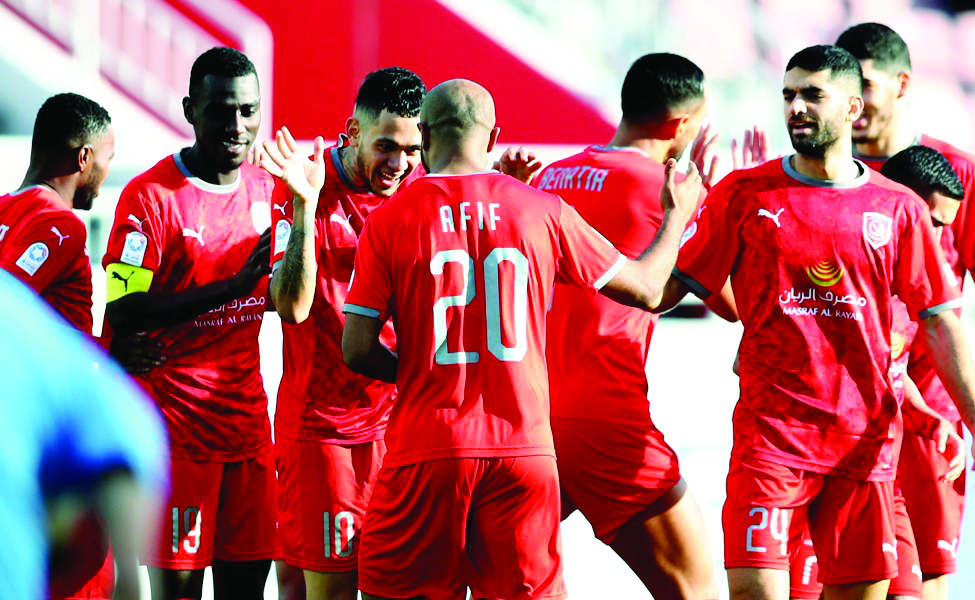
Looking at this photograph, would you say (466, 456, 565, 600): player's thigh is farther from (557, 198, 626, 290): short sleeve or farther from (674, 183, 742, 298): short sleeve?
(674, 183, 742, 298): short sleeve

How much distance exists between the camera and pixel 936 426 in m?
5.20

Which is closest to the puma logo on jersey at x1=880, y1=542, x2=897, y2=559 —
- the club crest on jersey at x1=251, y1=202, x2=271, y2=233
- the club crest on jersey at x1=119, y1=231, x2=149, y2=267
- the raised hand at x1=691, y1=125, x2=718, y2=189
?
the raised hand at x1=691, y1=125, x2=718, y2=189

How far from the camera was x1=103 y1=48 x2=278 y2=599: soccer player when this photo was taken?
4.82m

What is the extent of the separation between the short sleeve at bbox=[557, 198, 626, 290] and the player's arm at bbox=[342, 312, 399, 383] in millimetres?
568

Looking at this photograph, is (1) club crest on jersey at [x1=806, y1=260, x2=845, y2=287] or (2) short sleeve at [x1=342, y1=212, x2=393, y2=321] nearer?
(2) short sleeve at [x1=342, y1=212, x2=393, y2=321]

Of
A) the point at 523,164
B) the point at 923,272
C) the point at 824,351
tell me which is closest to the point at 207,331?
the point at 523,164

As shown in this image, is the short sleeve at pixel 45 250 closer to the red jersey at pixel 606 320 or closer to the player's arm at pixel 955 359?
the red jersey at pixel 606 320

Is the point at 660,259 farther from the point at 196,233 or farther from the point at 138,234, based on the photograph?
the point at 138,234

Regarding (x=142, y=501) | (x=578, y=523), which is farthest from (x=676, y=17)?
(x=142, y=501)

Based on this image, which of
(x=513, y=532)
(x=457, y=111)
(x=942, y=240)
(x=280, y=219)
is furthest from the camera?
(x=942, y=240)

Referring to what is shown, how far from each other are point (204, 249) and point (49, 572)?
3.49m

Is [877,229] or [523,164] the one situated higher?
[523,164]

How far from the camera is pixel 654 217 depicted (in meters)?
4.93

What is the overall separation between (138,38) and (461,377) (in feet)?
18.5
